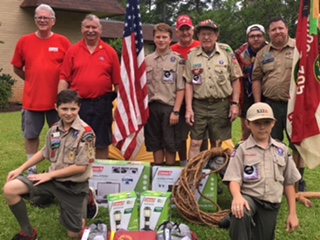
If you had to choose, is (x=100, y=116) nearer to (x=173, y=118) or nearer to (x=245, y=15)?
(x=173, y=118)

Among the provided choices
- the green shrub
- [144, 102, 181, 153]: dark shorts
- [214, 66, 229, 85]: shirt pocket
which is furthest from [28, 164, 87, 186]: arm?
the green shrub

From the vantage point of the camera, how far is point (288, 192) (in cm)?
347

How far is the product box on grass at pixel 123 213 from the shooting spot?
154 inches

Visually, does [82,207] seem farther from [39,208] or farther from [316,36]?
[316,36]

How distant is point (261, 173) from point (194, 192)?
1154mm

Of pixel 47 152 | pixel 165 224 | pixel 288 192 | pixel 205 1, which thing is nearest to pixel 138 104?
pixel 47 152

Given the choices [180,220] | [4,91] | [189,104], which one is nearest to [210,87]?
[189,104]

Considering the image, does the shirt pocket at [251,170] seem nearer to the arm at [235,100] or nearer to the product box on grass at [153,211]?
the product box on grass at [153,211]

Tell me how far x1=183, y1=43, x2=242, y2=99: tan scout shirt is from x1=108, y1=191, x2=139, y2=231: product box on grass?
1448mm

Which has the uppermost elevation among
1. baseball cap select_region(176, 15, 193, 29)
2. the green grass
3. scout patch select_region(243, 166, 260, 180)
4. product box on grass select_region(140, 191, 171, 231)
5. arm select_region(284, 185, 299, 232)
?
baseball cap select_region(176, 15, 193, 29)

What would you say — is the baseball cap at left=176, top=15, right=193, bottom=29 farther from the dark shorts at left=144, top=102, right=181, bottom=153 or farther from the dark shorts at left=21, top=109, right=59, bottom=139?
the dark shorts at left=21, top=109, right=59, bottom=139

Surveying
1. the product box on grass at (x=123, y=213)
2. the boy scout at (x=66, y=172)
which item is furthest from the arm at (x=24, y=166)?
the product box on grass at (x=123, y=213)

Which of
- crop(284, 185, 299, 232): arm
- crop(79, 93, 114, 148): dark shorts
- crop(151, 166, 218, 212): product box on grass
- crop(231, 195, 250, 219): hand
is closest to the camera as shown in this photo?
crop(231, 195, 250, 219): hand

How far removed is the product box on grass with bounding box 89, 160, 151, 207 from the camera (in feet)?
15.3
